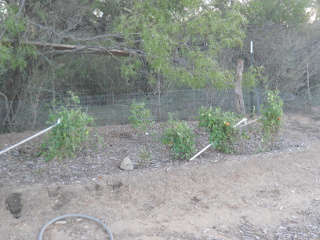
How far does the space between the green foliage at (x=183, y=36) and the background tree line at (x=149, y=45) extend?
0.02 m

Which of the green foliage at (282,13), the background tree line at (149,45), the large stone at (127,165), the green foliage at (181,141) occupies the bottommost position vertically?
the large stone at (127,165)

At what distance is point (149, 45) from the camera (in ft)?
21.3

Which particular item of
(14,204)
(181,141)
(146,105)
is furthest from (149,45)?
(14,204)

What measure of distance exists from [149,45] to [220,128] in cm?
187

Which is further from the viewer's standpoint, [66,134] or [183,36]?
[183,36]

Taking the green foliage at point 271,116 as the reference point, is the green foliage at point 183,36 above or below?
above

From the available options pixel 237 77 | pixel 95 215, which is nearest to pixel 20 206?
pixel 95 215

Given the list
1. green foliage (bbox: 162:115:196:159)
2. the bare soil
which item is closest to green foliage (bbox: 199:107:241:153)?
the bare soil

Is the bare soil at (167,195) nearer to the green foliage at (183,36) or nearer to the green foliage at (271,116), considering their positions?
the green foliage at (271,116)

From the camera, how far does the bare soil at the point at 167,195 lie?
4.15 metres

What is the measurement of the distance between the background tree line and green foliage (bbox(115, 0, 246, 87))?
2cm

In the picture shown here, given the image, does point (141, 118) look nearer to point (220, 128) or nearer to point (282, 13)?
point (220, 128)

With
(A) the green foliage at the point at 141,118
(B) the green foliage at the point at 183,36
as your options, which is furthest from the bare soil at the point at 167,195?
(B) the green foliage at the point at 183,36

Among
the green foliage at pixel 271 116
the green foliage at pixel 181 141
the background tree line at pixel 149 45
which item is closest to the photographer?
the green foliage at pixel 181 141
